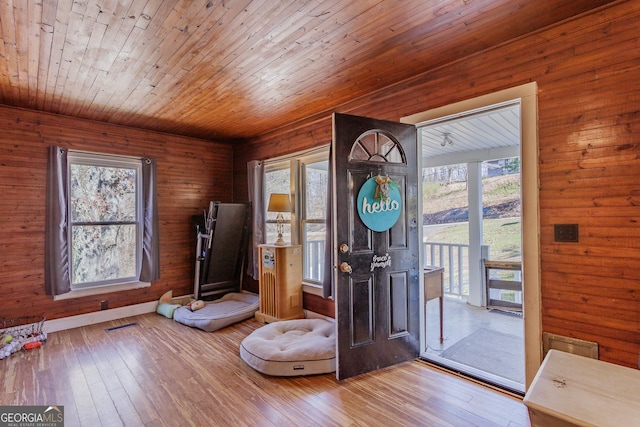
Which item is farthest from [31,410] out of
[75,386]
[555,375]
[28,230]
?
[555,375]

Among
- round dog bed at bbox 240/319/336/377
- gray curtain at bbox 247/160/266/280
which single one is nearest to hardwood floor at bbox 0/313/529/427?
round dog bed at bbox 240/319/336/377

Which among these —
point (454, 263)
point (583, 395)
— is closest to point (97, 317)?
point (583, 395)

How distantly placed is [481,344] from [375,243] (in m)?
1.77

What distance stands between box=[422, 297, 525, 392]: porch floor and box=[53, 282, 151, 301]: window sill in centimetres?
386

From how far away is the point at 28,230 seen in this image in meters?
3.64

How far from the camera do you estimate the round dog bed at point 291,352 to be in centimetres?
263

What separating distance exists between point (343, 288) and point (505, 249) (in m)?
3.71

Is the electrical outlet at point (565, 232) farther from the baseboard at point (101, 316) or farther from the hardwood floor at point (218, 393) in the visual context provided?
the baseboard at point (101, 316)

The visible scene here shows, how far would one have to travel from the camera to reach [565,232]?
2.07m

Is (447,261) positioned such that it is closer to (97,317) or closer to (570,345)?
(570,345)

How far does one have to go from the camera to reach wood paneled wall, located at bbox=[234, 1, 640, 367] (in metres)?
1.85

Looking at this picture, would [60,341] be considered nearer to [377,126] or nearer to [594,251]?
[377,126]

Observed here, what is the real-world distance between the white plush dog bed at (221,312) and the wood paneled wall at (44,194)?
0.72m

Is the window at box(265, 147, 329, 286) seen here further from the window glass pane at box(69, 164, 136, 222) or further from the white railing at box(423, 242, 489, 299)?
the window glass pane at box(69, 164, 136, 222)
